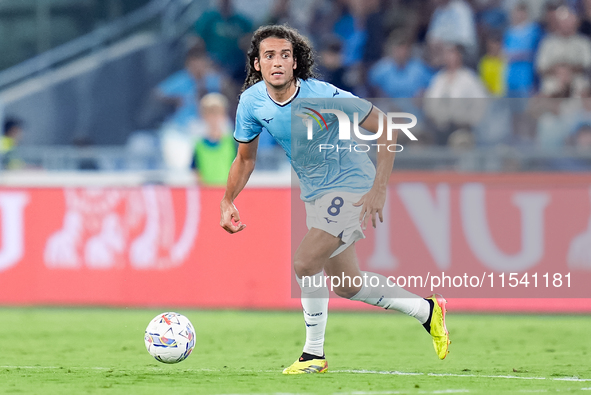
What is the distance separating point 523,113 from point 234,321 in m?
4.08

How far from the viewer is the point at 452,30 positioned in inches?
533

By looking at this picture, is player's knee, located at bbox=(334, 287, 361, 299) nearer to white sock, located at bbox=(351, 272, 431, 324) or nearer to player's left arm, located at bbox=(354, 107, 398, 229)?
white sock, located at bbox=(351, 272, 431, 324)

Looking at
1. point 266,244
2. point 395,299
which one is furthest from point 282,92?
point 266,244

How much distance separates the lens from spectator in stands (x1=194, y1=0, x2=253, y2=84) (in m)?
14.1

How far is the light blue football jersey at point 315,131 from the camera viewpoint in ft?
20.2

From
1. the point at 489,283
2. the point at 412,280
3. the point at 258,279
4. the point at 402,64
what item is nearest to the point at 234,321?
the point at 258,279

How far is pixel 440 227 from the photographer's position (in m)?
10.2

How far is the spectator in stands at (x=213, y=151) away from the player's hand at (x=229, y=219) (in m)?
4.50

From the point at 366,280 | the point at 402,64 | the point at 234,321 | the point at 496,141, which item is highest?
the point at 402,64

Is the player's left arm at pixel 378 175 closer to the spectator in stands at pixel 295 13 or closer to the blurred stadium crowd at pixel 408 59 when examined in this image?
the blurred stadium crowd at pixel 408 59

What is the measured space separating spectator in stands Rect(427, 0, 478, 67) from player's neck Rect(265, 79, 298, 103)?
→ 7.44 m

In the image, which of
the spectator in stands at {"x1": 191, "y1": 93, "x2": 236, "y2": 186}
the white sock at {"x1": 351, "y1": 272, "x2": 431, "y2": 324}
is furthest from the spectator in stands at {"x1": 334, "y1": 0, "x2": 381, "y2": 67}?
the white sock at {"x1": 351, "y1": 272, "x2": 431, "y2": 324}

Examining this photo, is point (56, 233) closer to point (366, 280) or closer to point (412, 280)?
point (412, 280)

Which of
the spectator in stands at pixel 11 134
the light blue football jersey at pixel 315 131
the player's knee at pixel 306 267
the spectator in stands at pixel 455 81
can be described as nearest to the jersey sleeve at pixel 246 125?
the light blue football jersey at pixel 315 131
